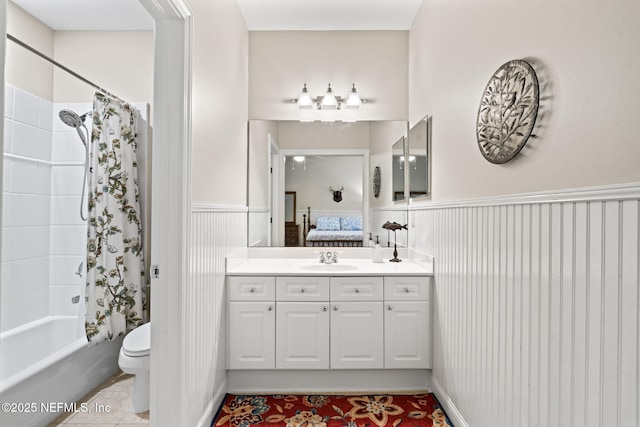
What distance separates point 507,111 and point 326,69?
1.86 meters

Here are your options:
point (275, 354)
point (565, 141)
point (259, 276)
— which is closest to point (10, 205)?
point (259, 276)

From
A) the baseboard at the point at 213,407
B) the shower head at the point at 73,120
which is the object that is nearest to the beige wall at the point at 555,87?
the baseboard at the point at 213,407

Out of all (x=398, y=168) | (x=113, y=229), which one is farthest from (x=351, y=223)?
(x=113, y=229)

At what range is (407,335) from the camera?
2.34 metres

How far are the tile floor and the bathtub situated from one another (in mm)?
49

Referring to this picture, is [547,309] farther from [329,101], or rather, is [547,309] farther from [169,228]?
[329,101]

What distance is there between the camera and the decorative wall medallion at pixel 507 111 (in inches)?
50.6

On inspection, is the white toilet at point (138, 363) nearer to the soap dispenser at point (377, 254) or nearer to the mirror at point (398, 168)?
the soap dispenser at point (377, 254)

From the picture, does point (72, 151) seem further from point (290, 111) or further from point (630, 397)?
point (630, 397)

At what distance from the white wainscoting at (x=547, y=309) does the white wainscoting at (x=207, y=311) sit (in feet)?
4.39

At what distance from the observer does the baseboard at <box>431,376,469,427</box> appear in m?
1.92

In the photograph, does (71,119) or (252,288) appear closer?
(252,288)

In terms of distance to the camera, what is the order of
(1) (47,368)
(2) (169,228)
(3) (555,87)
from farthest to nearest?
1. (1) (47,368)
2. (2) (169,228)
3. (3) (555,87)

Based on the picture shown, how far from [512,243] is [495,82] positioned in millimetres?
673
